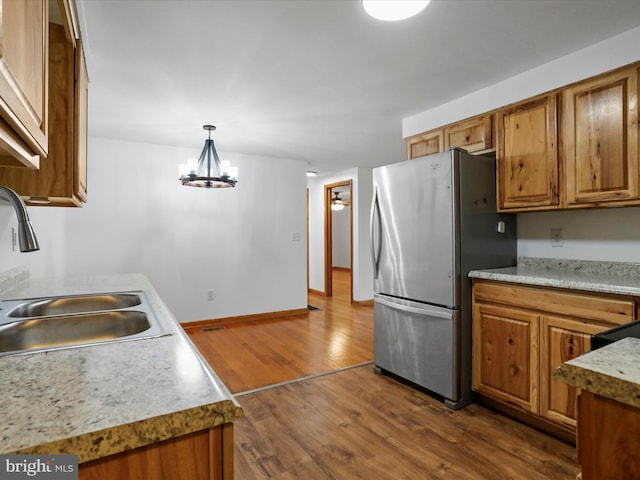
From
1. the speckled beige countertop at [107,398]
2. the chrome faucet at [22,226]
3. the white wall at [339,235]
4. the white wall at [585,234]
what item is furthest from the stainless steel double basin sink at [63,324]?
the white wall at [339,235]

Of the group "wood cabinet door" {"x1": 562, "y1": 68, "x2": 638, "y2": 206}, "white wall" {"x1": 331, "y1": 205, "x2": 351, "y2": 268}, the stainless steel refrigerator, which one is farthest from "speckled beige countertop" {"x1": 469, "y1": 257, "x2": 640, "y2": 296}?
"white wall" {"x1": 331, "y1": 205, "x2": 351, "y2": 268}

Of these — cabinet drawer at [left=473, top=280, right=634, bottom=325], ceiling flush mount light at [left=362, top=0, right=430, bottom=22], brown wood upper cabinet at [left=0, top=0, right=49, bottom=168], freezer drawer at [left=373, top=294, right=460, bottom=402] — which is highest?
ceiling flush mount light at [left=362, top=0, right=430, bottom=22]

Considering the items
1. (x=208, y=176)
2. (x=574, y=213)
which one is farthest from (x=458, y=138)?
(x=208, y=176)

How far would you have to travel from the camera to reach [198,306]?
4422 millimetres

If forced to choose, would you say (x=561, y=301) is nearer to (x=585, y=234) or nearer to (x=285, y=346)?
(x=585, y=234)

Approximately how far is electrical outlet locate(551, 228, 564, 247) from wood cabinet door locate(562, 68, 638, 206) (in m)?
0.41

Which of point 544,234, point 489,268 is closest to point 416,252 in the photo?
point 489,268

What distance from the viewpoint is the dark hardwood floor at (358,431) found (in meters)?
1.74

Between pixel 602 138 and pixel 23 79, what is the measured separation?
2.54m

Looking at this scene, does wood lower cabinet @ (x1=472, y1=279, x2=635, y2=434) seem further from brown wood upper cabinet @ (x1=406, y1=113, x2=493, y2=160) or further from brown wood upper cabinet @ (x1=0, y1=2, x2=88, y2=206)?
brown wood upper cabinet @ (x1=0, y1=2, x2=88, y2=206)

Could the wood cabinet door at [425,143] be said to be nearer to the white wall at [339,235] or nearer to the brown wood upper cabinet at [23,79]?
the brown wood upper cabinet at [23,79]

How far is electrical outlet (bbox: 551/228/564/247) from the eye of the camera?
2479 mm

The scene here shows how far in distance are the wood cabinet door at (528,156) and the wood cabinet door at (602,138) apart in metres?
0.08

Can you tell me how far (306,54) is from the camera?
Result: 7.09 ft
